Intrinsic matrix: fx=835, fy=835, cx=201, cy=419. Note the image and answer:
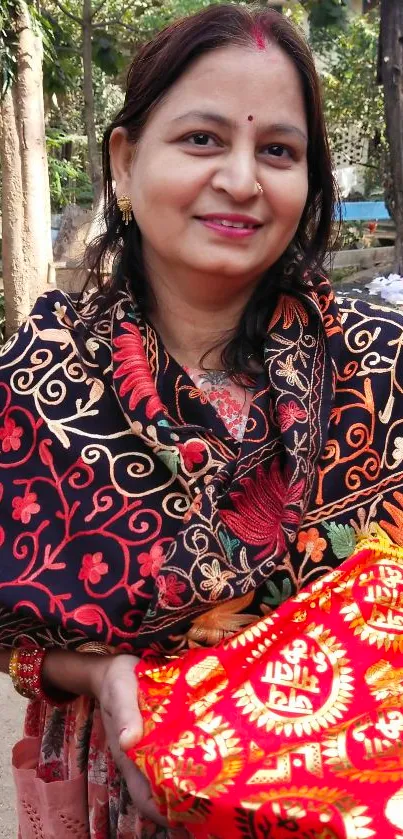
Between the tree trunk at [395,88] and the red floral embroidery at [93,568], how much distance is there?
5184 mm

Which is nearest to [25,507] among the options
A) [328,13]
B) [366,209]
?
[328,13]

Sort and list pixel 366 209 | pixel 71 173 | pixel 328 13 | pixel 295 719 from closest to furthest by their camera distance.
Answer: pixel 295 719 → pixel 328 13 → pixel 71 173 → pixel 366 209

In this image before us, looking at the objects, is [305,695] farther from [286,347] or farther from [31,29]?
[31,29]

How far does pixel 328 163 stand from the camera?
1611 millimetres

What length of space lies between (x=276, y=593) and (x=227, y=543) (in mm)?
120

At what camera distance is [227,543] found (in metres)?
1.30

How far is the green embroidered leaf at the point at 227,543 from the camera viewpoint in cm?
130

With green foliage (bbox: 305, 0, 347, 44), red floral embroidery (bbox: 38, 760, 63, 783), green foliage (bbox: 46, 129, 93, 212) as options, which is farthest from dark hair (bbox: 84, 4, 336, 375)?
green foliage (bbox: 305, 0, 347, 44)

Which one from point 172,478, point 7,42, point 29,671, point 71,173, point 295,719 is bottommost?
point 29,671

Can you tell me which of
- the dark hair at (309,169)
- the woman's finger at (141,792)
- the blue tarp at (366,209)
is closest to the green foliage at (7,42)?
the dark hair at (309,169)

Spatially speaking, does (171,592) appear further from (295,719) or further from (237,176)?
(237,176)

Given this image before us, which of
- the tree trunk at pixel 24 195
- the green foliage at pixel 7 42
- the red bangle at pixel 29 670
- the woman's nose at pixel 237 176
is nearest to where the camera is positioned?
the woman's nose at pixel 237 176

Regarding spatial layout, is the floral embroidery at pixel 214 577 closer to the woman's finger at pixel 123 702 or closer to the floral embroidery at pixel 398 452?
the woman's finger at pixel 123 702

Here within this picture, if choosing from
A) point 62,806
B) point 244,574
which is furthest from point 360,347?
point 62,806
